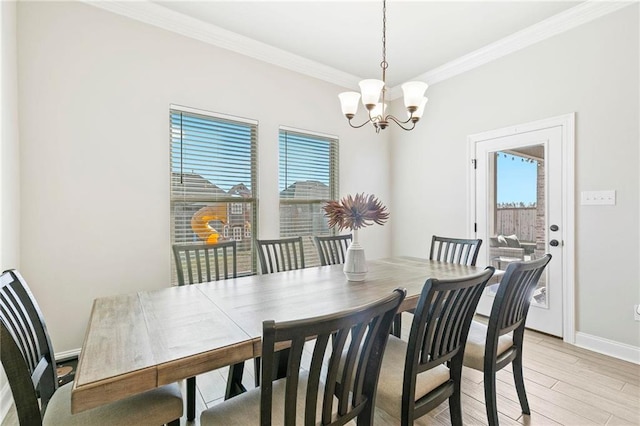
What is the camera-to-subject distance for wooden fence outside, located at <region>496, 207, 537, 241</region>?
319 cm

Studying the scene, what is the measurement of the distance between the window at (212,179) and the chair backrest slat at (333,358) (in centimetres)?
236

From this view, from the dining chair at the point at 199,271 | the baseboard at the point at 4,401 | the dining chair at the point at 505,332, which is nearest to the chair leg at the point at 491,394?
the dining chair at the point at 505,332

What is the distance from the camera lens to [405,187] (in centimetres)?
442

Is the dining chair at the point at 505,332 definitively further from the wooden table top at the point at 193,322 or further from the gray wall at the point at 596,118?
the gray wall at the point at 596,118

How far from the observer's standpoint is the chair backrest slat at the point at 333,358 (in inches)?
33.9

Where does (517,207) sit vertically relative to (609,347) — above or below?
above

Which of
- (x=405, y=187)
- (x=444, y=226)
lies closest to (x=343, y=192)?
(x=405, y=187)

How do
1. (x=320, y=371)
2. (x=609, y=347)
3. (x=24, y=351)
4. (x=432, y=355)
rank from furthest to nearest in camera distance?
(x=609, y=347) < (x=432, y=355) < (x=24, y=351) < (x=320, y=371)

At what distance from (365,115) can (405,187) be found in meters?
1.17

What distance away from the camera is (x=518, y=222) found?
10.8 ft

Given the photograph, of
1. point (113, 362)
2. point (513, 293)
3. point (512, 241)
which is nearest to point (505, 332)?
point (513, 293)

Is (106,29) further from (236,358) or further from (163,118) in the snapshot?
(236,358)

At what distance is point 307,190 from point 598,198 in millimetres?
2854

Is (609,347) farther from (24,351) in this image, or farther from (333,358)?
(24,351)
